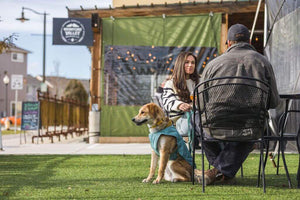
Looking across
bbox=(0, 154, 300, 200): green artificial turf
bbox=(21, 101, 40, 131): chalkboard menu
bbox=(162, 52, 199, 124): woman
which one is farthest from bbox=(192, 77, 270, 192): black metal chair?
bbox=(21, 101, 40, 131): chalkboard menu

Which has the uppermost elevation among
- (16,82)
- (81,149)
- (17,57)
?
(17,57)

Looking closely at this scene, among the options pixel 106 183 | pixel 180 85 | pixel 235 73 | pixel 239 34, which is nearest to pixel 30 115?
pixel 180 85

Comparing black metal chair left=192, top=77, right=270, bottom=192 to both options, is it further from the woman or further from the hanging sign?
the hanging sign

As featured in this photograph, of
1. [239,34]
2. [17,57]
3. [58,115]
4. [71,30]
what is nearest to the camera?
[239,34]

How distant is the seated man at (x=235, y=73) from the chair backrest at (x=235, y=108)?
82 mm

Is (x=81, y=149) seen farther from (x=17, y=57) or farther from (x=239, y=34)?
(x=17, y=57)

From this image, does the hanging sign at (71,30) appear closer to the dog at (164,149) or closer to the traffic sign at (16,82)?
the traffic sign at (16,82)

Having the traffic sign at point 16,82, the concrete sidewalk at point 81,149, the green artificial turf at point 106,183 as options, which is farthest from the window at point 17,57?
the green artificial turf at point 106,183

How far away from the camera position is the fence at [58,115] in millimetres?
14844

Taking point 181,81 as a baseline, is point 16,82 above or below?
above

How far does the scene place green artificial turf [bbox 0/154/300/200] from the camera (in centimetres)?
423

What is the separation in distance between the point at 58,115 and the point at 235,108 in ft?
40.6

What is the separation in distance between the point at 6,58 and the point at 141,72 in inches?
2065

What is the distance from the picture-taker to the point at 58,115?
1616 centimetres
